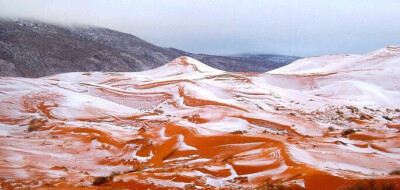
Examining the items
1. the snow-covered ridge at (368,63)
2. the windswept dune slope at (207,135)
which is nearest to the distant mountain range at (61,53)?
the snow-covered ridge at (368,63)

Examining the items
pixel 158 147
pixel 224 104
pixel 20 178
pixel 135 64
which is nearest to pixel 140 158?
pixel 158 147

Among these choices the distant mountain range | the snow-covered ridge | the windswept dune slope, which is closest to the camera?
the windswept dune slope

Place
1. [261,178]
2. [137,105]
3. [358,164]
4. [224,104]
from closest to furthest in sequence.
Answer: [261,178] < [358,164] < [224,104] < [137,105]

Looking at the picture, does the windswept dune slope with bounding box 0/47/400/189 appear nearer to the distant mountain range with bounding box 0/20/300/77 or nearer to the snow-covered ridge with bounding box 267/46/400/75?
the snow-covered ridge with bounding box 267/46/400/75

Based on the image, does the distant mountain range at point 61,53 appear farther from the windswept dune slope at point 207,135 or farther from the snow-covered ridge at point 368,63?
the windswept dune slope at point 207,135

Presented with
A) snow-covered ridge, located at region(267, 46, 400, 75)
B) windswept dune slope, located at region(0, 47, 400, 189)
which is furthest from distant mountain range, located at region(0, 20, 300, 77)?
windswept dune slope, located at region(0, 47, 400, 189)

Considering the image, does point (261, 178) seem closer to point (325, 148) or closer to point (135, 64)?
point (325, 148)

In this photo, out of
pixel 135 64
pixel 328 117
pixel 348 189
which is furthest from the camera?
pixel 135 64

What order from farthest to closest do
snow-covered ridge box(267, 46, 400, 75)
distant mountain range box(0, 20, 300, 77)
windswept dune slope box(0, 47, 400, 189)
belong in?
distant mountain range box(0, 20, 300, 77) → snow-covered ridge box(267, 46, 400, 75) → windswept dune slope box(0, 47, 400, 189)

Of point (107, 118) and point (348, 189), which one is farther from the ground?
point (348, 189)

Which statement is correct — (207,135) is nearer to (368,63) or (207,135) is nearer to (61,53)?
(368,63)
